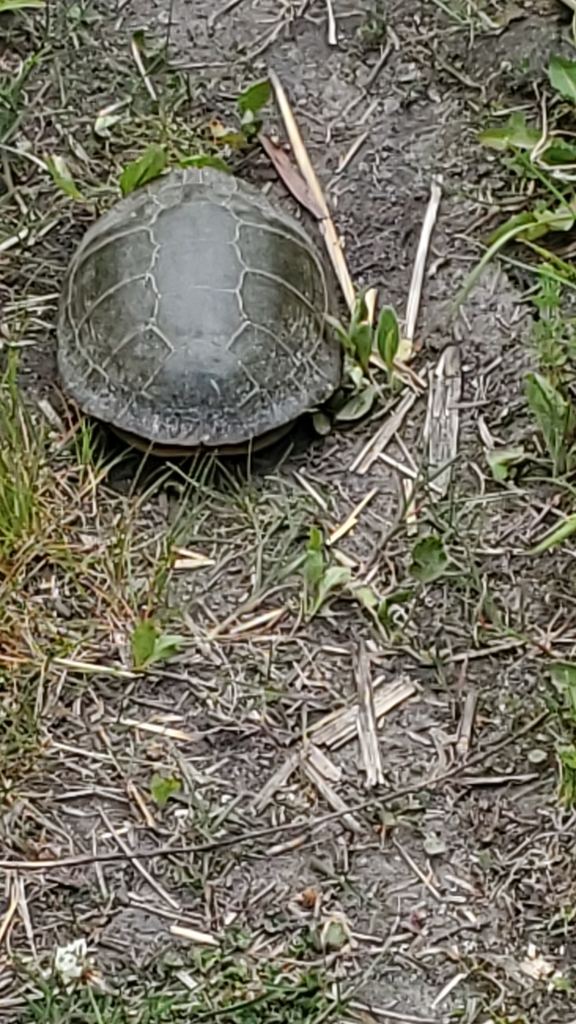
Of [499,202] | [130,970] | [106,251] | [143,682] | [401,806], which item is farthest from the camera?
[499,202]

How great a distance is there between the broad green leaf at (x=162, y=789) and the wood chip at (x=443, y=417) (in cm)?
71

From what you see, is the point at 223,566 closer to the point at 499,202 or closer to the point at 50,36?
the point at 499,202

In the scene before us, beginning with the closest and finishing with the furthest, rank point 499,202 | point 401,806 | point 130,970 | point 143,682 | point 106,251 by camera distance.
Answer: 1. point 130,970
2. point 401,806
3. point 143,682
4. point 106,251
5. point 499,202

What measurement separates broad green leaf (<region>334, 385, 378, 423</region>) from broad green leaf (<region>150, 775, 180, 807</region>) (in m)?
0.79

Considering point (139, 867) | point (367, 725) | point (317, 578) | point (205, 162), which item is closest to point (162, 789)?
point (139, 867)

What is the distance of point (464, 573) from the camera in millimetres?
2494

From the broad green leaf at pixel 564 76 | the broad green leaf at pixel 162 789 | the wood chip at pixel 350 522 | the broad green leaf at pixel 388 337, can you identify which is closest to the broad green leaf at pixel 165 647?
the broad green leaf at pixel 162 789

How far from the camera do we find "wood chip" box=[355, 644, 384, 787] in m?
2.31

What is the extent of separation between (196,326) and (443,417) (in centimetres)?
48

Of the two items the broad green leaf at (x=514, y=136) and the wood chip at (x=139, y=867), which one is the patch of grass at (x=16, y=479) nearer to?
the wood chip at (x=139, y=867)

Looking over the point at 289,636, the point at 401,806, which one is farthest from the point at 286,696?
the point at 401,806

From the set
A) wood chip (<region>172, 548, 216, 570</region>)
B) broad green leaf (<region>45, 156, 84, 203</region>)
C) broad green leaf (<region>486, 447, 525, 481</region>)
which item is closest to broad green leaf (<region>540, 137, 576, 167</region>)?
broad green leaf (<region>486, 447, 525, 481</region>)

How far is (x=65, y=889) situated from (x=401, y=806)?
1.66ft

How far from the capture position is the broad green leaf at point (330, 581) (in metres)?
2.47
